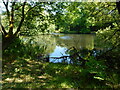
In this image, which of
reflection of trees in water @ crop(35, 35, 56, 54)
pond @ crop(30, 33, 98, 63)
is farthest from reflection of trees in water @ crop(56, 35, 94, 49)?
reflection of trees in water @ crop(35, 35, 56, 54)

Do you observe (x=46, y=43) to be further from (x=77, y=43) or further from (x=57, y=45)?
(x=77, y=43)

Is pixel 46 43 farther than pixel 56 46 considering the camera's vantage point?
No

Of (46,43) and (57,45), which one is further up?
(46,43)

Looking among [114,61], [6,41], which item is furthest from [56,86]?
[6,41]

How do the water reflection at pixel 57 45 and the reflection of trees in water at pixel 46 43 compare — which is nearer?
the water reflection at pixel 57 45

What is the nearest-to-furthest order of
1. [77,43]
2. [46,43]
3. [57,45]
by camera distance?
[46,43], [57,45], [77,43]

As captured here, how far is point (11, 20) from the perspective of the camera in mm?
6164

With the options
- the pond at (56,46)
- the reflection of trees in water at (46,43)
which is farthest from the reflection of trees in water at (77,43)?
the reflection of trees in water at (46,43)

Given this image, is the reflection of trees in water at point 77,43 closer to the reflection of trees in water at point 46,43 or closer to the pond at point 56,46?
the pond at point 56,46

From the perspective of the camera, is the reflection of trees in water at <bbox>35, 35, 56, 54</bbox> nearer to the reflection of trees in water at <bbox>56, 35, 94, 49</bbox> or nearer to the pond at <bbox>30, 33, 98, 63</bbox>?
the pond at <bbox>30, 33, 98, 63</bbox>

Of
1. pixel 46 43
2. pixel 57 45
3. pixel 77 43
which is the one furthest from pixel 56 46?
pixel 77 43

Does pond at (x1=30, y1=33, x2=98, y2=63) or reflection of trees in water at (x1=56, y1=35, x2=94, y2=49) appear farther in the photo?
reflection of trees in water at (x1=56, y1=35, x2=94, y2=49)

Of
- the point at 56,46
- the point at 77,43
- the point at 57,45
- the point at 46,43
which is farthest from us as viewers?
the point at 77,43

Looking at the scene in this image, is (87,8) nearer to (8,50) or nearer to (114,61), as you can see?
(114,61)
